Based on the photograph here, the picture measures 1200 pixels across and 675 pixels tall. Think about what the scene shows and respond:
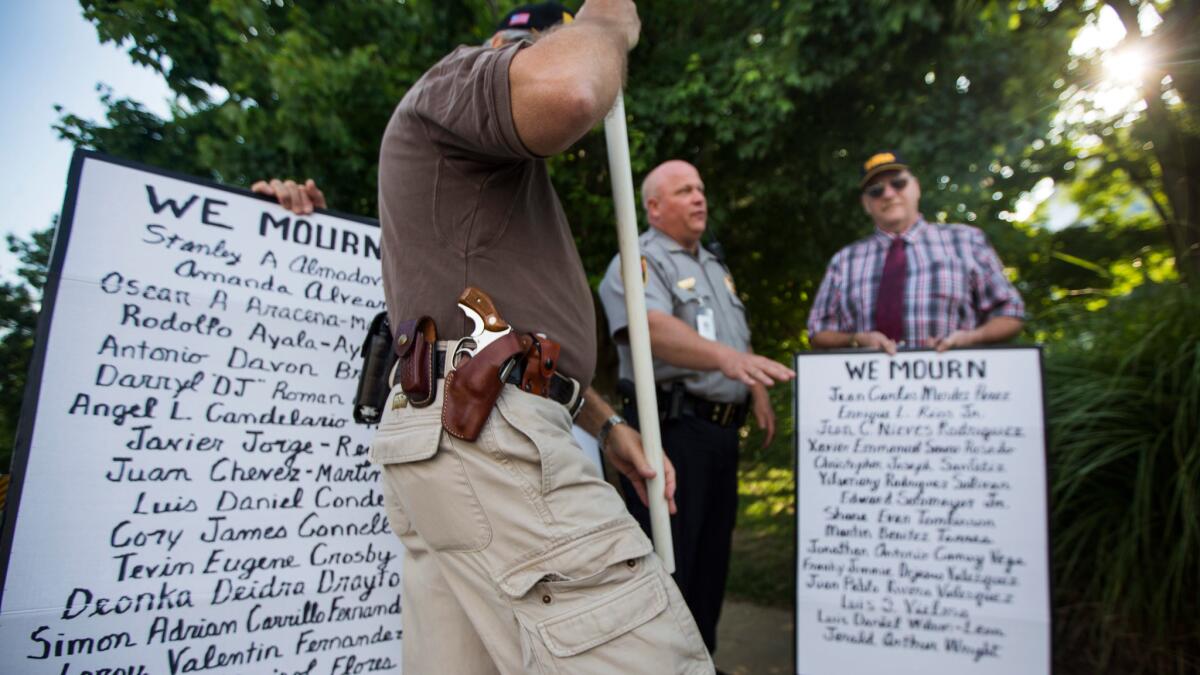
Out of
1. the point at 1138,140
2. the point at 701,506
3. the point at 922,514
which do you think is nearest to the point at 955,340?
the point at 922,514

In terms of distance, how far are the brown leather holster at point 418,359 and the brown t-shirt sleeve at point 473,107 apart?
31 centimetres

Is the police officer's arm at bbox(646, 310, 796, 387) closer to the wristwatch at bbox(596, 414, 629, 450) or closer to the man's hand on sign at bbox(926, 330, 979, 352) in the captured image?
the wristwatch at bbox(596, 414, 629, 450)

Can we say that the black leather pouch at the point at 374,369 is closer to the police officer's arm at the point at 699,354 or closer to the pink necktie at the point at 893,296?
the police officer's arm at the point at 699,354

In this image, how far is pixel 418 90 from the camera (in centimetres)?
129

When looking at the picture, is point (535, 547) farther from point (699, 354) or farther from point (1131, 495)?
point (1131, 495)

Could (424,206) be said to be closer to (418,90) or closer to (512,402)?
(418,90)

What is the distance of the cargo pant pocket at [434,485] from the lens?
3.93 feet

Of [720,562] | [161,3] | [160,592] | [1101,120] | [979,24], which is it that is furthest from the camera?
[979,24]

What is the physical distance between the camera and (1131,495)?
2684 mm

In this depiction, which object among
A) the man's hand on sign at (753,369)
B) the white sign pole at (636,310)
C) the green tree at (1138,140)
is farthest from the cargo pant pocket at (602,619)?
the green tree at (1138,140)

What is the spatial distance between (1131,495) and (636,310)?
2283mm

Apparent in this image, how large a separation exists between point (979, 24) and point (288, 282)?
3554 millimetres

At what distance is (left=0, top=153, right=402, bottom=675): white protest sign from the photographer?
5.26 feet

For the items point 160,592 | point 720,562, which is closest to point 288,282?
point 160,592
